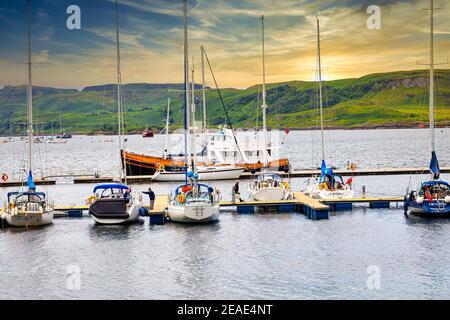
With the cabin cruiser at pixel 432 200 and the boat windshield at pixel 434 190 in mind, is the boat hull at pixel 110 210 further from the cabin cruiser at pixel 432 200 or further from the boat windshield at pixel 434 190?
the boat windshield at pixel 434 190

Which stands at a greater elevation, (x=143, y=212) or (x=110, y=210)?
(x=110, y=210)

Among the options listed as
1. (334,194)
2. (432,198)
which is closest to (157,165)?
(334,194)

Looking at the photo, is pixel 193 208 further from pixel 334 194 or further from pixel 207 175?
pixel 207 175

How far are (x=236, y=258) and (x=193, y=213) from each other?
35.0 feet

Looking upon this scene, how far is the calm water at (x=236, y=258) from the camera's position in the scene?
30422 millimetres

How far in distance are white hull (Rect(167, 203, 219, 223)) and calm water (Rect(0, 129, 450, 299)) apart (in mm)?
800

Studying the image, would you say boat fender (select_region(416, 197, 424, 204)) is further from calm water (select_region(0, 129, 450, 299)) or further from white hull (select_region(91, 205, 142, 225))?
white hull (select_region(91, 205, 142, 225))

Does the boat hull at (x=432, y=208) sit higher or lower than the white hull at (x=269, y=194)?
lower

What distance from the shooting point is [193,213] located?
47.0 meters

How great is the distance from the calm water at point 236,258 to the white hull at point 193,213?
800 millimetres

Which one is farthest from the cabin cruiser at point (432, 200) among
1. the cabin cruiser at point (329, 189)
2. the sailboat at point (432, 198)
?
the cabin cruiser at point (329, 189)

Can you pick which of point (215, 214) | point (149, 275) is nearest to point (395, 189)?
point (215, 214)

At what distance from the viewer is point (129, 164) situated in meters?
94.4
